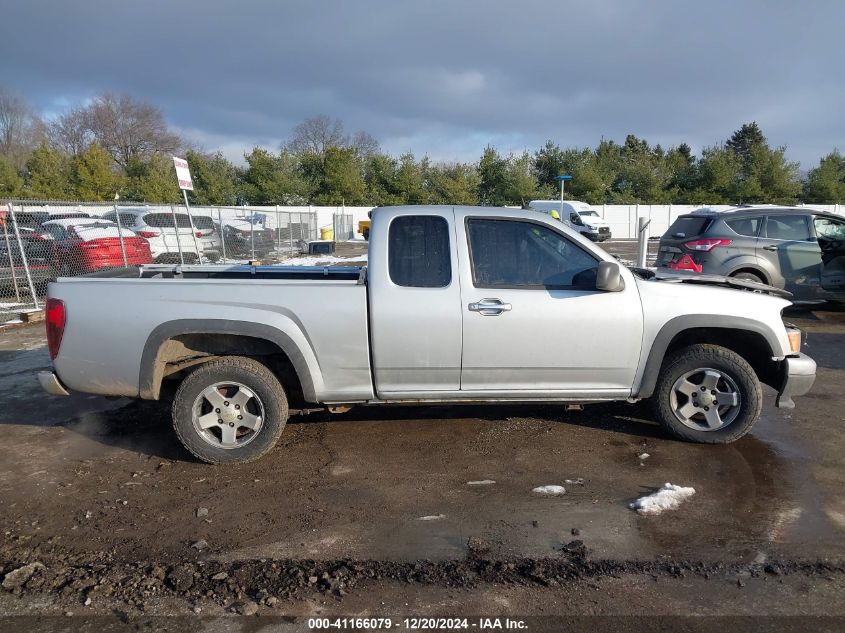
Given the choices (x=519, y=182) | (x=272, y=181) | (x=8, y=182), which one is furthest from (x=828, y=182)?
(x=8, y=182)

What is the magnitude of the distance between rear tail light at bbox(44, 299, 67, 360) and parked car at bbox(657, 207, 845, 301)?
8249 mm

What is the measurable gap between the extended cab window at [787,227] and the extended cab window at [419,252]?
743 cm

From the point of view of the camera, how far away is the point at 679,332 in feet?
14.9

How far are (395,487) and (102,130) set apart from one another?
2380 inches

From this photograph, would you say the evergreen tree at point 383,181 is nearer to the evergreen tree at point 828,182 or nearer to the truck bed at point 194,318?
the evergreen tree at point 828,182

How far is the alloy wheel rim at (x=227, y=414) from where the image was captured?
436 centimetres

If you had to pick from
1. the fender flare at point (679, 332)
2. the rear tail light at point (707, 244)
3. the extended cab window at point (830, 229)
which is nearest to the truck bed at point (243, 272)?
the fender flare at point (679, 332)

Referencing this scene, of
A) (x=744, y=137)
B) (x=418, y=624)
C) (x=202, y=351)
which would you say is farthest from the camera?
(x=744, y=137)

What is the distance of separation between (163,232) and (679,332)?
1515cm

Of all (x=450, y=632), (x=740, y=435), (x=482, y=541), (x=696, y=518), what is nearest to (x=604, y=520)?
(x=696, y=518)

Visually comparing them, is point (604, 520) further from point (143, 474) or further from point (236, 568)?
point (143, 474)

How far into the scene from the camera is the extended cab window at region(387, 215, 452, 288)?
4.35 m

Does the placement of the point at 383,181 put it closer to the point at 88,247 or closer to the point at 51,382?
the point at 88,247

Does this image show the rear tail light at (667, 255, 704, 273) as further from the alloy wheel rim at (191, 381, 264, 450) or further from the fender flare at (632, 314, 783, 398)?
the alloy wheel rim at (191, 381, 264, 450)
